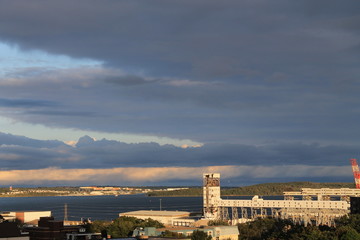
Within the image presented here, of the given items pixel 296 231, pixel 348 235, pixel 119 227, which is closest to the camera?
pixel 348 235

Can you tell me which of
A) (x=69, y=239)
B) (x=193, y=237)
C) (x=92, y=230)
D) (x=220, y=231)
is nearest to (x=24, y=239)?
(x=69, y=239)

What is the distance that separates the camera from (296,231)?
469ft

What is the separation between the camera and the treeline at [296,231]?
129688mm

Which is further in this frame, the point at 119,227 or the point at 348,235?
the point at 119,227

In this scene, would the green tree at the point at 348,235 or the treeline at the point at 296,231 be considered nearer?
the green tree at the point at 348,235

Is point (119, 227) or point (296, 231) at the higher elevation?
point (119, 227)

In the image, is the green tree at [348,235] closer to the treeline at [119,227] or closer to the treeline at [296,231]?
the treeline at [296,231]

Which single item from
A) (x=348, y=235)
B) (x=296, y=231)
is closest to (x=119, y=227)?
(x=296, y=231)

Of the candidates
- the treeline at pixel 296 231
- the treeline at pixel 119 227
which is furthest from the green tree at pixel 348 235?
the treeline at pixel 119 227

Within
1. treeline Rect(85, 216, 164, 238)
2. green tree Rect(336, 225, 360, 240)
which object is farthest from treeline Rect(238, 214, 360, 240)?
treeline Rect(85, 216, 164, 238)

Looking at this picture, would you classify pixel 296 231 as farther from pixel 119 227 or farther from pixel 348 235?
pixel 119 227

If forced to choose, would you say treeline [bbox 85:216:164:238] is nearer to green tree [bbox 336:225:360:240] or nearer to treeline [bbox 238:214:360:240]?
treeline [bbox 238:214:360:240]

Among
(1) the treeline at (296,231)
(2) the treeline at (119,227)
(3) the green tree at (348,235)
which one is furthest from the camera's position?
(2) the treeline at (119,227)

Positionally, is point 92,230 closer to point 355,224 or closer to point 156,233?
point 156,233
